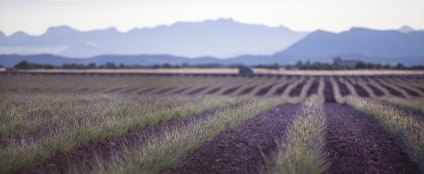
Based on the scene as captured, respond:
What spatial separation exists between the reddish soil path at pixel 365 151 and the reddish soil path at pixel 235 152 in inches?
55.4

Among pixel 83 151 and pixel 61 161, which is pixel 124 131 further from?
pixel 61 161

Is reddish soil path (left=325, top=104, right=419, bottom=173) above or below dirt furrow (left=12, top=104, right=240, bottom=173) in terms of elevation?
below

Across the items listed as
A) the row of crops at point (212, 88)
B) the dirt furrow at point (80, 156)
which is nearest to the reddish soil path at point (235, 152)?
the dirt furrow at point (80, 156)

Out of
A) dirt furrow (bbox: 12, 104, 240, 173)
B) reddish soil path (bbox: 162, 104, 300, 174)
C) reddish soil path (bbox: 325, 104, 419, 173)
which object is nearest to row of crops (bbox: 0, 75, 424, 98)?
reddish soil path (bbox: 325, 104, 419, 173)

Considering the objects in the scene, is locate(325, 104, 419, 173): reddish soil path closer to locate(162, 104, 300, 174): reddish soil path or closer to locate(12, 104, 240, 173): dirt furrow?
locate(162, 104, 300, 174): reddish soil path

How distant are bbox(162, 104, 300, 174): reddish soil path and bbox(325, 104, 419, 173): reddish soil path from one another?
55.4 inches

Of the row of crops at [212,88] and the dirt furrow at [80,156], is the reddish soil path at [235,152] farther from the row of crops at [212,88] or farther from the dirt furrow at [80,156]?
the row of crops at [212,88]

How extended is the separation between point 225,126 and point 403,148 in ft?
14.4

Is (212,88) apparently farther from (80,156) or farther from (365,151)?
(80,156)

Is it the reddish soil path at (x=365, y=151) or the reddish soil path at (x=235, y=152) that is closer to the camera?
the reddish soil path at (x=235, y=152)

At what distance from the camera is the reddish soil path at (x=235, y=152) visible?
25.3 ft

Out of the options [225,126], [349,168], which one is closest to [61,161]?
[225,126]

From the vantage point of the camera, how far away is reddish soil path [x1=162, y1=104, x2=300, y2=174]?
25.3 feet

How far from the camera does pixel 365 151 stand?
923cm
